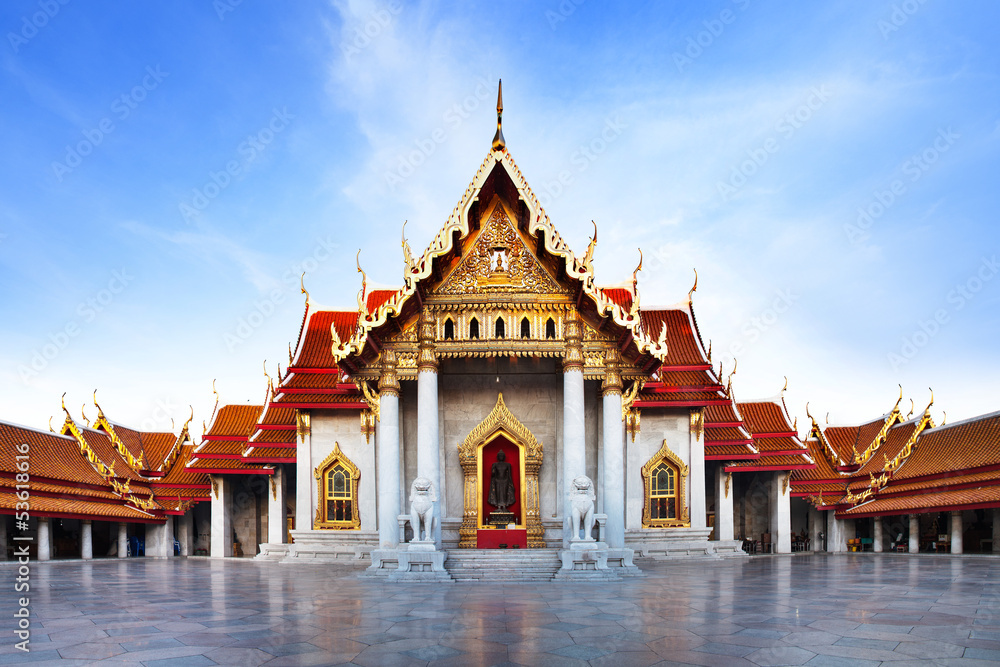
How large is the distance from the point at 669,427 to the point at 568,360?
8.71 m

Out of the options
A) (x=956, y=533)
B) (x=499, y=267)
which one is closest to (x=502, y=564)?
(x=499, y=267)

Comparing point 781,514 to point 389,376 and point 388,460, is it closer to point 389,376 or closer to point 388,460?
point 388,460

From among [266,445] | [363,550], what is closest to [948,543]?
[363,550]

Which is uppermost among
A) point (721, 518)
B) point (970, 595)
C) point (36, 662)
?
point (36, 662)

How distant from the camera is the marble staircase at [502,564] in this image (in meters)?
14.6

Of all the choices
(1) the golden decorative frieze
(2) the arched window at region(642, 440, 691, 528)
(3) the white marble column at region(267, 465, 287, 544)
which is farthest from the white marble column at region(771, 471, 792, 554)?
(3) the white marble column at region(267, 465, 287, 544)

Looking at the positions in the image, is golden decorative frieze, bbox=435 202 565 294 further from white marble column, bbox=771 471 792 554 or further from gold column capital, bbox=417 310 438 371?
white marble column, bbox=771 471 792 554

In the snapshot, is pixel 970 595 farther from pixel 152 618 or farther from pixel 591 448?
pixel 152 618

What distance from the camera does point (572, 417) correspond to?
15.9 meters

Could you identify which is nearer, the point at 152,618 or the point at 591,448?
the point at 152,618

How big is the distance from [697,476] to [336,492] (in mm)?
11150

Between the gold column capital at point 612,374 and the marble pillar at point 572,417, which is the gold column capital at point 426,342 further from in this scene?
the gold column capital at point 612,374

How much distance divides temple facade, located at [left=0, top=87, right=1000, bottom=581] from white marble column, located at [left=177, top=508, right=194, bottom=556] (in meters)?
0.09

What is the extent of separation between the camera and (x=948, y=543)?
27031mm
